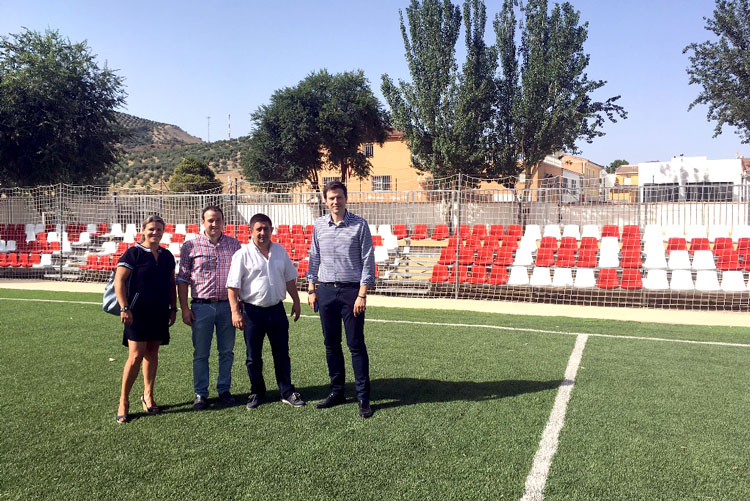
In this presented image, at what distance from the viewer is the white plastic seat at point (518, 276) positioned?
40.5ft

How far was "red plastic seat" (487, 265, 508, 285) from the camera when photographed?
1252 centimetres

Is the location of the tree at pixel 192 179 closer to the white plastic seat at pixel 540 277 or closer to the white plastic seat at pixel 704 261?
the white plastic seat at pixel 540 277

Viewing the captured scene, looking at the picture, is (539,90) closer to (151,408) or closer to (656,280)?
(656,280)

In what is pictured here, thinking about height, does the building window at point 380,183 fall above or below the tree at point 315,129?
below

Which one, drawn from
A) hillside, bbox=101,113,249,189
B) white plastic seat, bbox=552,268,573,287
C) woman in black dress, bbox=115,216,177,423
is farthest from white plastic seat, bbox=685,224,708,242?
hillside, bbox=101,113,249,189

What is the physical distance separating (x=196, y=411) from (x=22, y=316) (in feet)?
21.7

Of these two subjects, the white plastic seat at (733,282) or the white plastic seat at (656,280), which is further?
the white plastic seat at (656,280)

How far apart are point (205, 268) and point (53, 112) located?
2137 centimetres

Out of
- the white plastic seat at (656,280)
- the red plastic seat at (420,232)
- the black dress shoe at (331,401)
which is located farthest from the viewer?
the red plastic seat at (420,232)

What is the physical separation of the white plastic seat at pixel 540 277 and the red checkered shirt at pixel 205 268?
8908 millimetres

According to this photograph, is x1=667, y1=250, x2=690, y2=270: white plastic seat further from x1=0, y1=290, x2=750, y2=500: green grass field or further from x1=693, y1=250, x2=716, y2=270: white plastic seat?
x1=0, y1=290, x2=750, y2=500: green grass field

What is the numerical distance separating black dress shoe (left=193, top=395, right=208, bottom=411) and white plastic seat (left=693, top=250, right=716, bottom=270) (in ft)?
34.9

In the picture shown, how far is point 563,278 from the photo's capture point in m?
12.3

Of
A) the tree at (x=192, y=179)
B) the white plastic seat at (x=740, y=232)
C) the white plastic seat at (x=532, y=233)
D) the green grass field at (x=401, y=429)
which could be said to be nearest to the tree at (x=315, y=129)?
the tree at (x=192, y=179)
